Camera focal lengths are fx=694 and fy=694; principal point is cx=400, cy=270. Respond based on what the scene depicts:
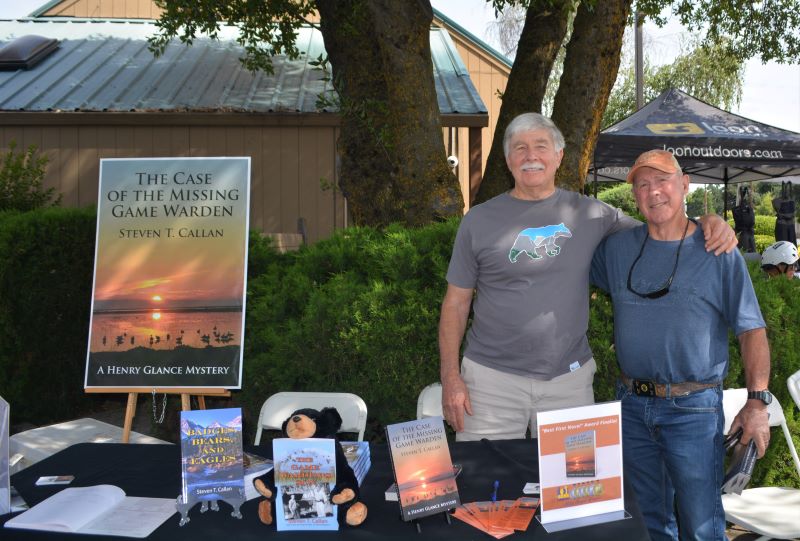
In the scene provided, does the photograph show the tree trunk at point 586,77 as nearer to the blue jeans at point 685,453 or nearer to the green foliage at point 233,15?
the green foliage at point 233,15

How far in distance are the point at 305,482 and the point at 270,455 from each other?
0.67 meters

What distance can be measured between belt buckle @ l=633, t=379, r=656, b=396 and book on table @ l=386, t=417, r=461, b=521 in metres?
0.92

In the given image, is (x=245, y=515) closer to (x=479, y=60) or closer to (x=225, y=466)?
(x=225, y=466)

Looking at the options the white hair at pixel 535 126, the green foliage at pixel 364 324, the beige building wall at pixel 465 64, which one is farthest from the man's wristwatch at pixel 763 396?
the beige building wall at pixel 465 64

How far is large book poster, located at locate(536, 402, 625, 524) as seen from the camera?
6.40 feet

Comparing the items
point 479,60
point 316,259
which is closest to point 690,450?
point 316,259

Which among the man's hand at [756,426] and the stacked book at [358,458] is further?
the man's hand at [756,426]

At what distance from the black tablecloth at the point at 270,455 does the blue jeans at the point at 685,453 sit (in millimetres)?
394

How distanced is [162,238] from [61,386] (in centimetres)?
234

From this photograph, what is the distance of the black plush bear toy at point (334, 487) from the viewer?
1990 mm

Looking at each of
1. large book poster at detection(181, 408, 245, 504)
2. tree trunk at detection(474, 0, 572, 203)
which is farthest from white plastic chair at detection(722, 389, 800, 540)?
tree trunk at detection(474, 0, 572, 203)

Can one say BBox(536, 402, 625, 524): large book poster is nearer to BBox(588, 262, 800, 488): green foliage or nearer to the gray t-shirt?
the gray t-shirt

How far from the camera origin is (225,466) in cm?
217

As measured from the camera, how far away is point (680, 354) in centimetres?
248
